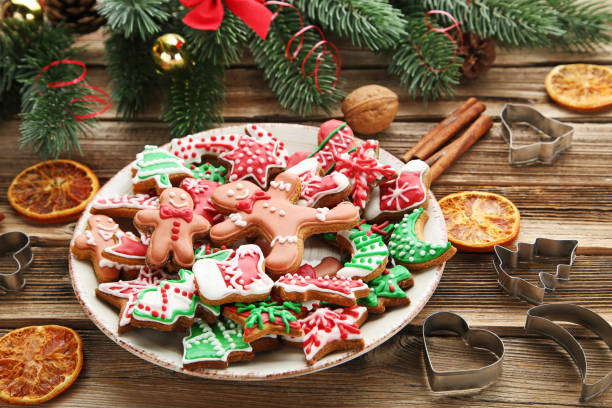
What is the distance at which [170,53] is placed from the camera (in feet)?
7.09

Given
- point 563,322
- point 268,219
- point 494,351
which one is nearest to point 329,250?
point 268,219

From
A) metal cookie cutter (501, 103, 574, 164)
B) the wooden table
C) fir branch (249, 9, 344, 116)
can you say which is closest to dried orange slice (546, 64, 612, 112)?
the wooden table

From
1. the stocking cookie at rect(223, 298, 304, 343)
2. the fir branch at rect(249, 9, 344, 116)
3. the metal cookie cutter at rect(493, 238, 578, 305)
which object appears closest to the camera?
the stocking cookie at rect(223, 298, 304, 343)

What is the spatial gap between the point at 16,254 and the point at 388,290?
3.67 feet

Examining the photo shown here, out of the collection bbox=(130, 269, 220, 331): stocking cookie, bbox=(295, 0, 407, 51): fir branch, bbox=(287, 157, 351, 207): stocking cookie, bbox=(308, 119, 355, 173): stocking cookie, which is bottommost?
bbox=(130, 269, 220, 331): stocking cookie

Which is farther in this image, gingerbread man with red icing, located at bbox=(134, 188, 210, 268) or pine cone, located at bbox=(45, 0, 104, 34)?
pine cone, located at bbox=(45, 0, 104, 34)

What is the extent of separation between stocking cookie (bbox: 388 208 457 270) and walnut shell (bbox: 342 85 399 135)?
56 centimetres

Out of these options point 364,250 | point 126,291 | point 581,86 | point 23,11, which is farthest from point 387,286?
point 23,11

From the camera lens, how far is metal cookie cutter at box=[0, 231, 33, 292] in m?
1.87

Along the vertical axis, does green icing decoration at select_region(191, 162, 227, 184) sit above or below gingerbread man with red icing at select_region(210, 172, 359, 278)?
below

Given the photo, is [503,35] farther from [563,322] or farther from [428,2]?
[563,322]

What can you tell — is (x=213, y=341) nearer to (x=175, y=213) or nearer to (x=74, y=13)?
(x=175, y=213)

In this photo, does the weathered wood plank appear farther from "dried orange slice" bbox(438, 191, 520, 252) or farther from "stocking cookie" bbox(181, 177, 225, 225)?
"stocking cookie" bbox(181, 177, 225, 225)

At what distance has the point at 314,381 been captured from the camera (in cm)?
164
